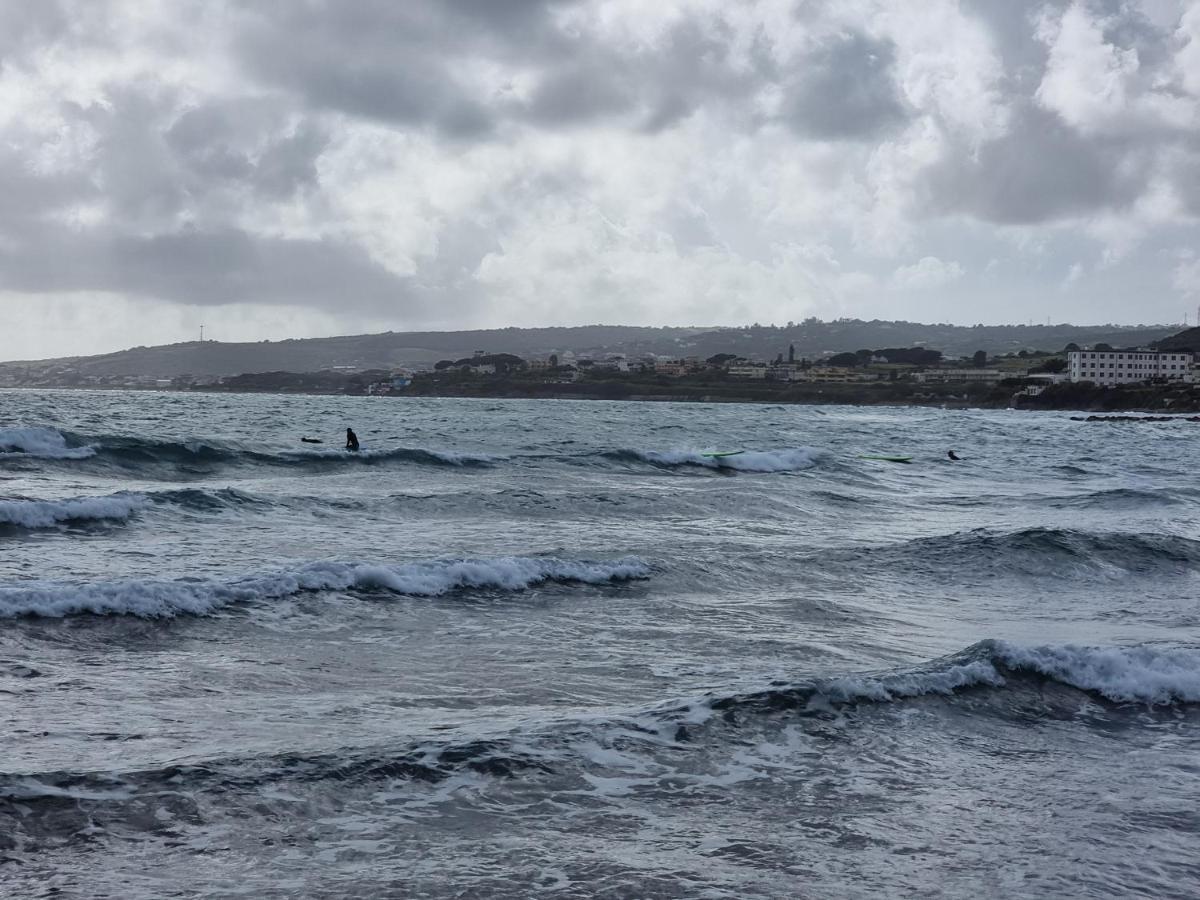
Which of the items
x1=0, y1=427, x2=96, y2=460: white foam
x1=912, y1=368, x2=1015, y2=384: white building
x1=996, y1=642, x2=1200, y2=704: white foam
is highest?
x1=912, y1=368, x2=1015, y2=384: white building

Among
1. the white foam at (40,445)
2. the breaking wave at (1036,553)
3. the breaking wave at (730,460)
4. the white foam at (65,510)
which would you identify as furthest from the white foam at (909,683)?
the white foam at (40,445)

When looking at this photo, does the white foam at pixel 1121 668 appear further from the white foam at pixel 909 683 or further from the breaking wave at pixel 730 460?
the breaking wave at pixel 730 460

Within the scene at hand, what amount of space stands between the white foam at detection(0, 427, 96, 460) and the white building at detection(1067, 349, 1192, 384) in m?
156

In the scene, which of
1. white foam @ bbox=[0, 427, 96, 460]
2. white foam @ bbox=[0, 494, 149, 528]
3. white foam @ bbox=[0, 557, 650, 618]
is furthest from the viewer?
white foam @ bbox=[0, 427, 96, 460]

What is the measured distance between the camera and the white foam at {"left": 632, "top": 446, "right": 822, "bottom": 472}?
44169mm

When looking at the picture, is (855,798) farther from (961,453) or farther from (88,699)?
(961,453)

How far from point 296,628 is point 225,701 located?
10.6 feet

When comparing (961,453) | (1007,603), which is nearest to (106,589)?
(1007,603)

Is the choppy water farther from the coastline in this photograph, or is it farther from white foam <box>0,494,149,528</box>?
the coastline

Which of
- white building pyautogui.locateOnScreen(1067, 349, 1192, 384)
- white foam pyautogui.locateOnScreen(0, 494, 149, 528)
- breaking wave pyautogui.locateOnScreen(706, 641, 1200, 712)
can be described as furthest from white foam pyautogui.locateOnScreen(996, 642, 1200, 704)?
white building pyautogui.locateOnScreen(1067, 349, 1192, 384)

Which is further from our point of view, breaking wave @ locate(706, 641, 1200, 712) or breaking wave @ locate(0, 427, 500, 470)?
breaking wave @ locate(0, 427, 500, 470)

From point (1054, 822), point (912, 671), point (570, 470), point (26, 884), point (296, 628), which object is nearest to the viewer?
point (26, 884)

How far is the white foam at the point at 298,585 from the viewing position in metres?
12.4

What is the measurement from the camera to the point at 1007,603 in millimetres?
15844
